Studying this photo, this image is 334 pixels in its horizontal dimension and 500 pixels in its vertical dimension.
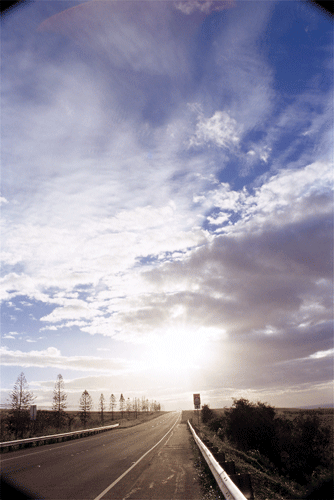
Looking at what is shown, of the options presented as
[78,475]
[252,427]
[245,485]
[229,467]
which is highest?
[245,485]

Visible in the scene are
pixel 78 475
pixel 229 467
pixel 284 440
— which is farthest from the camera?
pixel 284 440

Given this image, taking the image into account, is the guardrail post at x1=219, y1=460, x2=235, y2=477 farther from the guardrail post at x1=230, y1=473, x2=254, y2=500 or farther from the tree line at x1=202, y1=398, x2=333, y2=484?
the tree line at x1=202, y1=398, x2=333, y2=484

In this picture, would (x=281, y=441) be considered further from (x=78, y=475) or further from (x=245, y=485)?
(x=245, y=485)

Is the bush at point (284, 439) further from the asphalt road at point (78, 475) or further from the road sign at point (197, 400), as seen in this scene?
the asphalt road at point (78, 475)

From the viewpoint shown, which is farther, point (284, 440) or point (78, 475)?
point (284, 440)

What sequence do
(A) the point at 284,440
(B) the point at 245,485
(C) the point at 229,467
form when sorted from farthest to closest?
(A) the point at 284,440 → (C) the point at 229,467 → (B) the point at 245,485

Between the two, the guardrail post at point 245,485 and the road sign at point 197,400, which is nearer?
the guardrail post at point 245,485

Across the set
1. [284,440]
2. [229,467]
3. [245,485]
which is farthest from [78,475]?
[284,440]

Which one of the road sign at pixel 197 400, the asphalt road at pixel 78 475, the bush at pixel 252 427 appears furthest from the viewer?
the road sign at pixel 197 400

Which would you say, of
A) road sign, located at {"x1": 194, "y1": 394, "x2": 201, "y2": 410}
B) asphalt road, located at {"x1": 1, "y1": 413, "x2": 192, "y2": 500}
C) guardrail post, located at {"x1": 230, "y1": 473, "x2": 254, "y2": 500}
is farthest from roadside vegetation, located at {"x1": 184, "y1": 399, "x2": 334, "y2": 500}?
guardrail post, located at {"x1": 230, "y1": 473, "x2": 254, "y2": 500}

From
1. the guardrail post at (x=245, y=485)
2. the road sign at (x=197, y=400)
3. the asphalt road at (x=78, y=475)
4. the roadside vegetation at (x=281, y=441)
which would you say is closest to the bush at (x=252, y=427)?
the roadside vegetation at (x=281, y=441)

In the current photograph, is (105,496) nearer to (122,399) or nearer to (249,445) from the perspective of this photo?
(249,445)

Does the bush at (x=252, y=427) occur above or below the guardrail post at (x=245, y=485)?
below

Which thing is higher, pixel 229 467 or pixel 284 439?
Result: pixel 229 467
